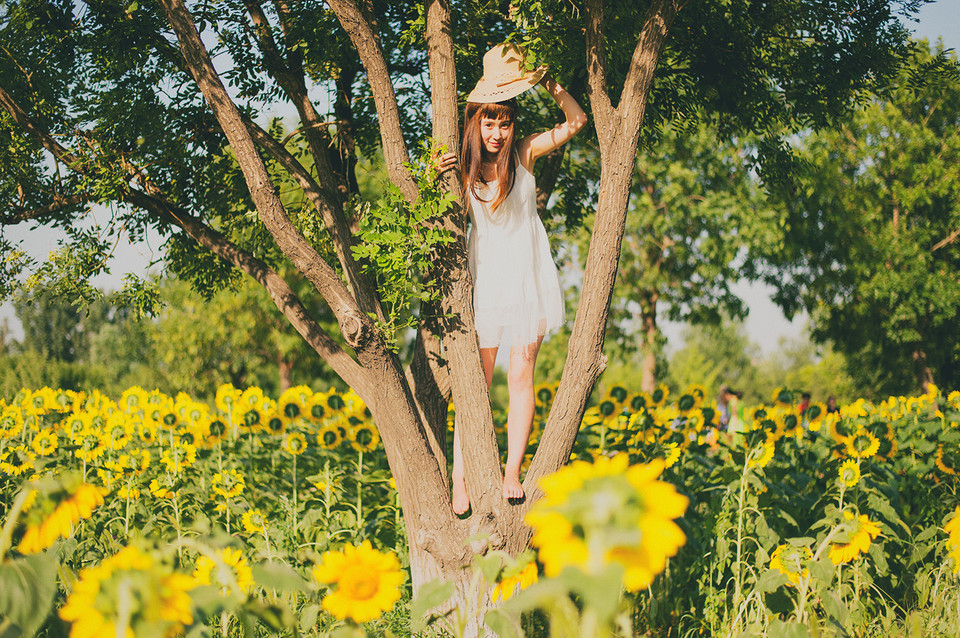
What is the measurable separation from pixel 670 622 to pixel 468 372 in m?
1.60

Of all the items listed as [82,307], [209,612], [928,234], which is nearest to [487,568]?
[209,612]

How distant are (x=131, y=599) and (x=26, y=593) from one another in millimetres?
348

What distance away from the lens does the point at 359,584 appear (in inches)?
56.5

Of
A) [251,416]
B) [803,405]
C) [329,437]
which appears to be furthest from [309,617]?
[803,405]

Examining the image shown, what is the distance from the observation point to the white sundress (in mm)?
2975

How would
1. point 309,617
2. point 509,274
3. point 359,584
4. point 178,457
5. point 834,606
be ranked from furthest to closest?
point 178,457 → point 509,274 → point 834,606 → point 309,617 → point 359,584

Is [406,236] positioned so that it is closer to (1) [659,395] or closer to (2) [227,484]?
(2) [227,484]

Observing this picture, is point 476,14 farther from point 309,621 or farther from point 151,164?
point 309,621

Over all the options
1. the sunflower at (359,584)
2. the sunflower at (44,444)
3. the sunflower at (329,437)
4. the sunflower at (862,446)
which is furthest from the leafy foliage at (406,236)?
the sunflower at (44,444)

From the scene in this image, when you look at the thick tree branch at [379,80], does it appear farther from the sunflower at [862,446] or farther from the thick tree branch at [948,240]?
the thick tree branch at [948,240]

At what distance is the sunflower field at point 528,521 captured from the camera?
1.01m

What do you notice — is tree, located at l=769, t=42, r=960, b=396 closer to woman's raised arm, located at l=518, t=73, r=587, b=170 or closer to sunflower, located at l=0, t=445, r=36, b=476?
woman's raised arm, located at l=518, t=73, r=587, b=170

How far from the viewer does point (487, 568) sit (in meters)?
1.34

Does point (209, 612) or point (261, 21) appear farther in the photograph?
point (261, 21)
